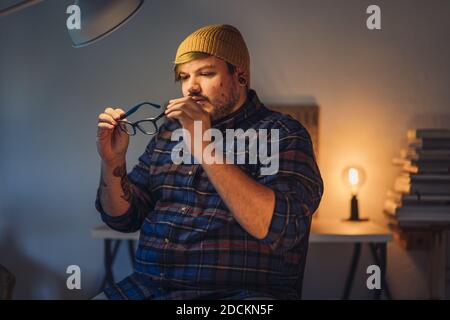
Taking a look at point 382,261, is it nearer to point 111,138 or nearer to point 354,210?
point 354,210

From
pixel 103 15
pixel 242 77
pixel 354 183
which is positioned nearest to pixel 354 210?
pixel 354 183

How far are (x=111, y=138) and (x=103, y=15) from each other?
8.4 inches

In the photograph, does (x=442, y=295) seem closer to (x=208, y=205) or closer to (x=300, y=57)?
(x=300, y=57)

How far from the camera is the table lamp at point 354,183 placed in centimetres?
194

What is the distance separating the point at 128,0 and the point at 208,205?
1.18 feet

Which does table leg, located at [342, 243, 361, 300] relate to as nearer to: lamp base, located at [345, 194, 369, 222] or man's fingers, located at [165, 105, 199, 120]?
lamp base, located at [345, 194, 369, 222]

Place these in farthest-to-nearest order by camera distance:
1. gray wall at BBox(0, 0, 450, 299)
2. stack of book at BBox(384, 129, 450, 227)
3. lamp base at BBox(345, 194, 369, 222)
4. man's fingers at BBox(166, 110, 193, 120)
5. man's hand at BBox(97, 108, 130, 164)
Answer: lamp base at BBox(345, 194, 369, 222)
stack of book at BBox(384, 129, 450, 227)
gray wall at BBox(0, 0, 450, 299)
man's hand at BBox(97, 108, 130, 164)
man's fingers at BBox(166, 110, 193, 120)

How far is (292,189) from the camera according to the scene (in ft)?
3.30

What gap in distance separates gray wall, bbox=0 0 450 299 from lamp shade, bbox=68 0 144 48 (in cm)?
61

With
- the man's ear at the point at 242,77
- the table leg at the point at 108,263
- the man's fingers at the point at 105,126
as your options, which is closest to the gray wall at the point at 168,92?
the table leg at the point at 108,263

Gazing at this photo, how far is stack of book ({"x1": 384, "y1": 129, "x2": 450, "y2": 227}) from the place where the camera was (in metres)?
1.82

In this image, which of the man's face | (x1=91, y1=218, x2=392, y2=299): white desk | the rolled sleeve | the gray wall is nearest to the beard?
the man's face

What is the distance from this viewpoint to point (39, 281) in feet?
5.92

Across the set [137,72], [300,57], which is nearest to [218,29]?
[137,72]
